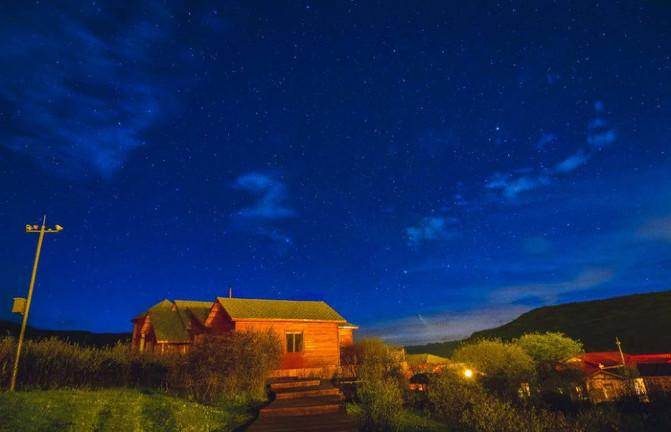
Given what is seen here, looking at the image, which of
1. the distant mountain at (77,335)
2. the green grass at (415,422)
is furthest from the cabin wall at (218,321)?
the distant mountain at (77,335)

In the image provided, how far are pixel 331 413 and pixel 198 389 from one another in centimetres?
717

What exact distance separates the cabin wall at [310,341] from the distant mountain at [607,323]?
64.4 m

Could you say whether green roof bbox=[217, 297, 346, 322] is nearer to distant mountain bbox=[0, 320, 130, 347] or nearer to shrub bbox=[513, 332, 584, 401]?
shrub bbox=[513, 332, 584, 401]

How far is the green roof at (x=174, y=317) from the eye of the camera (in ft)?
110

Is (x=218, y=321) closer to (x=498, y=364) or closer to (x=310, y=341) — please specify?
(x=310, y=341)

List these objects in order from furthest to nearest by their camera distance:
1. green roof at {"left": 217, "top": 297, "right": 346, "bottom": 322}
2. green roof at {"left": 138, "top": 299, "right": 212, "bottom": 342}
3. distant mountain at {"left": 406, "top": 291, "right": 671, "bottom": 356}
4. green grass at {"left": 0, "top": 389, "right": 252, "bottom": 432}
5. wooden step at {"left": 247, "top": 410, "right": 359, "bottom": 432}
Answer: distant mountain at {"left": 406, "top": 291, "right": 671, "bottom": 356} → green roof at {"left": 138, "top": 299, "right": 212, "bottom": 342} → green roof at {"left": 217, "top": 297, "right": 346, "bottom": 322} → green grass at {"left": 0, "top": 389, "right": 252, "bottom": 432} → wooden step at {"left": 247, "top": 410, "right": 359, "bottom": 432}

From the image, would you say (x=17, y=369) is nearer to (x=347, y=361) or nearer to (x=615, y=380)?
(x=347, y=361)

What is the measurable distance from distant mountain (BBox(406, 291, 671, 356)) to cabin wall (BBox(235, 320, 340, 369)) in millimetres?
64408

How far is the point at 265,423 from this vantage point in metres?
9.21

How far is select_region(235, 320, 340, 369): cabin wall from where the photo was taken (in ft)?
91.2

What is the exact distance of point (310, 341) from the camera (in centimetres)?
2945

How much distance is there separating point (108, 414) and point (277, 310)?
20428mm

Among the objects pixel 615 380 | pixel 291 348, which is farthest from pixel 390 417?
pixel 615 380

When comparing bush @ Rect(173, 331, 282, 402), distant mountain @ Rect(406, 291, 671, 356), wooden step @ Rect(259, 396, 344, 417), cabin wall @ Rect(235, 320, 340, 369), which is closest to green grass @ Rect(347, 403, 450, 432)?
wooden step @ Rect(259, 396, 344, 417)
